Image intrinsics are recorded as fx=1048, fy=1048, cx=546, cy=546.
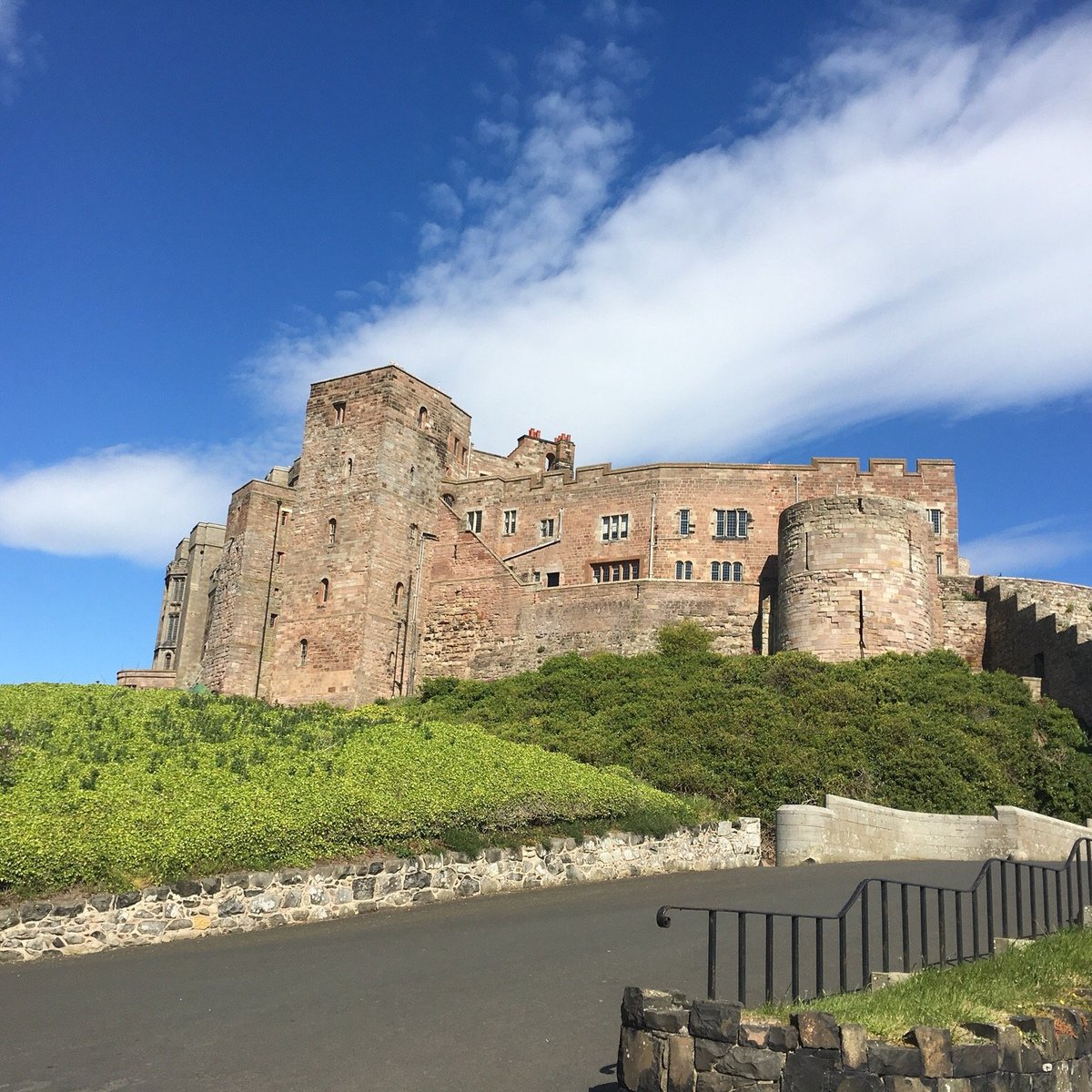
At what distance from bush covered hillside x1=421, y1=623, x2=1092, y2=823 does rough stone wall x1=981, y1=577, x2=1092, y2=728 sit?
50.2 inches

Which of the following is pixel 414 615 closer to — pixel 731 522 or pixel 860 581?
pixel 731 522

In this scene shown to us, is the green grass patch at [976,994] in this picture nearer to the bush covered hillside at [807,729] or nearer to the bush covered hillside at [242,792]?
the bush covered hillside at [242,792]

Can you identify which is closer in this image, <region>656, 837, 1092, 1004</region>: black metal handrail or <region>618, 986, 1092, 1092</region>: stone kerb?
<region>618, 986, 1092, 1092</region>: stone kerb

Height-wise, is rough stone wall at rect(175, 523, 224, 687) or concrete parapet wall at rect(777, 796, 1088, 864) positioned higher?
rough stone wall at rect(175, 523, 224, 687)

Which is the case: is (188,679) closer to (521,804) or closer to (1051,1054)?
(521,804)

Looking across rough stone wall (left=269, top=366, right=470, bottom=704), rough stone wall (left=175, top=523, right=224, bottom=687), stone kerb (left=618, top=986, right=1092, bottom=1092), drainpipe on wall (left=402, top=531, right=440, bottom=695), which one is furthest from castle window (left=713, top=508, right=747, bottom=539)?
stone kerb (left=618, top=986, right=1092, bottom=1092)

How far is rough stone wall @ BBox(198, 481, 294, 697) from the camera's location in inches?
1652

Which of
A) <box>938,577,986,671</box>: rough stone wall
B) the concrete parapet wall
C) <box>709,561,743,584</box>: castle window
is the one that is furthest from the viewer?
<box>709,561,743,584</box>: castle window

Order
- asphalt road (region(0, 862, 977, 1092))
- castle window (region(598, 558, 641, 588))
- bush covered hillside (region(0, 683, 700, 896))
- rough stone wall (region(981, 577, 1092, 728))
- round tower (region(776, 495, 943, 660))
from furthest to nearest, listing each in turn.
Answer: castle window (region(598, 558, 641, 588)) → round tower (region(776, 495, 943, 660)) → rough stone wall (region(981, 577, 1092, 728)) → bush covered hillside (region(0, 683, 700, 896)) → asphalt road (region(0, 862, 977, 1092))

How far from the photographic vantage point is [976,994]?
8039mm

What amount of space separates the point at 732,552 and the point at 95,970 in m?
32.6

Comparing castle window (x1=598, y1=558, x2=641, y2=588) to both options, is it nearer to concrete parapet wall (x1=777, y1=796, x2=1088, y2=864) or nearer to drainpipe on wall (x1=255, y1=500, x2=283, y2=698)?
drainpipe on wall (x1=255, y1=500, x2=283, y2=698)

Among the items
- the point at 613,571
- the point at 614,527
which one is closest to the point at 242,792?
the point at 613,571

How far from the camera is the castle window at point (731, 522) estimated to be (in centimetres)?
4150
